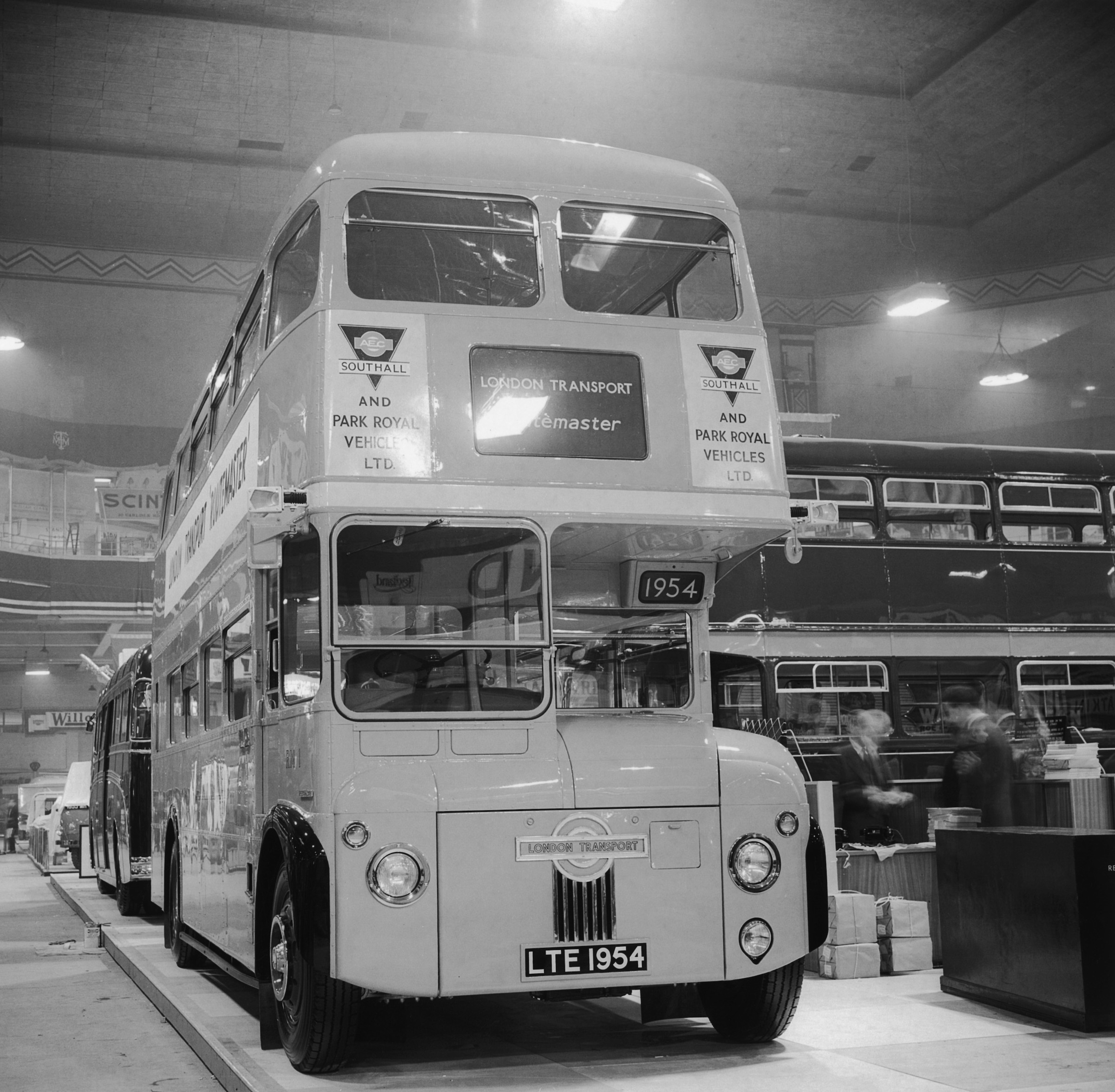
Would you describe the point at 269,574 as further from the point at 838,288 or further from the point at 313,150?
the point at 838,288

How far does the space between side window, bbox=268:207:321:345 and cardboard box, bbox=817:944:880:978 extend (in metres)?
4.71

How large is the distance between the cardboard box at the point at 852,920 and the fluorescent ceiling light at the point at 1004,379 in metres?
17.0

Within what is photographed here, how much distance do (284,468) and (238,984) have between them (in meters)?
4.29

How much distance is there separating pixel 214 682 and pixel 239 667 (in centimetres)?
115

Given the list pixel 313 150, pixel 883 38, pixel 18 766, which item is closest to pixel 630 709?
pixel 883 38

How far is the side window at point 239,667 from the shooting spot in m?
6.82

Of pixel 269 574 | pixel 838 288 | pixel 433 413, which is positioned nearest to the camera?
pixel 433 413

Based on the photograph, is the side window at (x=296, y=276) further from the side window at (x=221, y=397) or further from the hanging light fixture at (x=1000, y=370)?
the hanging light fixture at (x=1000, y=370)

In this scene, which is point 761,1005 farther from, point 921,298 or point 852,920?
point 921,298

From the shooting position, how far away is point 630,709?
6480 millimetres

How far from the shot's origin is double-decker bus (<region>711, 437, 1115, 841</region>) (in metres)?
12.0

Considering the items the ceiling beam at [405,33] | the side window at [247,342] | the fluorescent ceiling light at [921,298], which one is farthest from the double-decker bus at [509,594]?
the fluorescent ceiling light at [921,298]

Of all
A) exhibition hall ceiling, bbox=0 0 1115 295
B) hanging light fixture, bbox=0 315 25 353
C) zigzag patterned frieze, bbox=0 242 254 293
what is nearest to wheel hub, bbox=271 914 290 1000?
exhibition hall ceiling, bbox=0 0 1115 295

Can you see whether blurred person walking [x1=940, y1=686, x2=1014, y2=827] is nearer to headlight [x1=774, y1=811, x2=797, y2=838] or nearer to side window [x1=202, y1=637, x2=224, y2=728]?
headlight [x1=774, y1=811, x2=797, y2=838]
